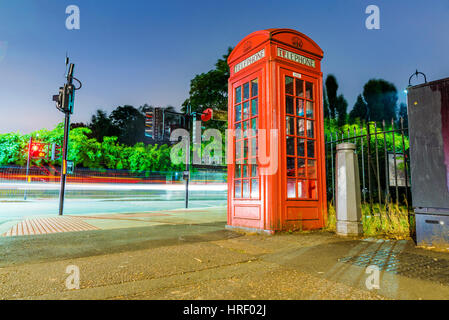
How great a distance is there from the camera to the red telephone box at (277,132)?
513cm

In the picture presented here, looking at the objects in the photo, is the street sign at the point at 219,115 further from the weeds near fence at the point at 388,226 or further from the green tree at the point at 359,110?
the green tree at the point at 359,110

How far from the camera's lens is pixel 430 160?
150 inches

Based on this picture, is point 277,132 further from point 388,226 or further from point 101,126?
point 101,126

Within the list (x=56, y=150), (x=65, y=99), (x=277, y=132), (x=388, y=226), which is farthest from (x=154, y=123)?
(x=388, y=226)

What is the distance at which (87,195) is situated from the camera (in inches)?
875

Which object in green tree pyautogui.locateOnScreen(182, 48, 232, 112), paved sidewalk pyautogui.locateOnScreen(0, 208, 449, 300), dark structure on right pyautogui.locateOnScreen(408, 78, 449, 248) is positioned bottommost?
paved sidewalk pyautogui.locateOnScreen(0, 208, 449, 300)

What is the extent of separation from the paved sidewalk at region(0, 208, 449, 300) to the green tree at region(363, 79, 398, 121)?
41684 mm

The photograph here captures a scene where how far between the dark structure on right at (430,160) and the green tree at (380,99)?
40.4m

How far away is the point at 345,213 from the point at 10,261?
491 centimetres

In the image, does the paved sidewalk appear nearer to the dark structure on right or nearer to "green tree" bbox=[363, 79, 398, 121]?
the dark structure on right

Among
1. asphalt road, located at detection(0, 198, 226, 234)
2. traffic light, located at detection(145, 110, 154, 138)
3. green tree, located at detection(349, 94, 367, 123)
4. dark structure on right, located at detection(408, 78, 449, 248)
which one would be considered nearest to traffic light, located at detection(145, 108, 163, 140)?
traffic light, located at detection(145, 110, 154, 138)

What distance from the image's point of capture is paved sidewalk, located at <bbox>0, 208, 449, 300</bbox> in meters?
2.25

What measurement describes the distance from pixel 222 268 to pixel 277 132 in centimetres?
295
